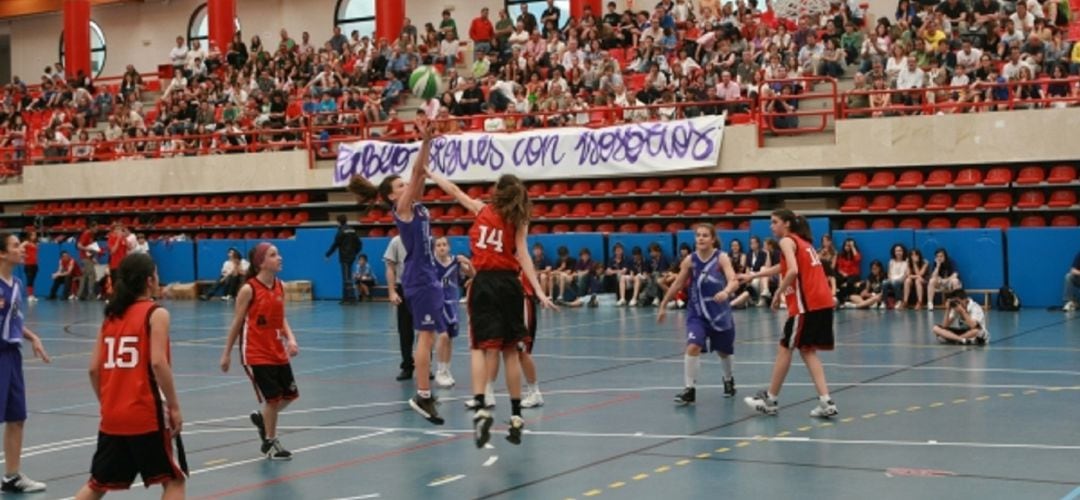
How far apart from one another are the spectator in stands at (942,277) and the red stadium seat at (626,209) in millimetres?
7119

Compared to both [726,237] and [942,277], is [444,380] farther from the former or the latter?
[726,237]

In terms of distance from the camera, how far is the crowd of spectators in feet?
88.6

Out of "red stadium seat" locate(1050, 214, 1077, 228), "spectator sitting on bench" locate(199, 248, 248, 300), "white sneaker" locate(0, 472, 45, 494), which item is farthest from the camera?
"spectator sitting on bench" locate(199, 248, 248, 300)

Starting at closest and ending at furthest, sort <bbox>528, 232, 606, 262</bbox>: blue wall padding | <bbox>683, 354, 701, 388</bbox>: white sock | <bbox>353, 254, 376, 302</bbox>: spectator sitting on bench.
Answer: <bbox>683, 354, 701, 388</bbox>: white sock → <bbox>528, 232, 606, 262</bbox>: blue wall padding → <bbox>353, 254, 376, 302</bbox>: spectator sitting on bench

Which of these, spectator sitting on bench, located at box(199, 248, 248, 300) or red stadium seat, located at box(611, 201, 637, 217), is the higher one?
red stadium seat, located at box(611, 201, 637, 217)

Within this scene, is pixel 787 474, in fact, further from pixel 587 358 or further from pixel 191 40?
pixel 191 40

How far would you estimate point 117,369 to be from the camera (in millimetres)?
7504

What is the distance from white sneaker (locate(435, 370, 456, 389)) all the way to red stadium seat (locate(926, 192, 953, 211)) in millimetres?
13933

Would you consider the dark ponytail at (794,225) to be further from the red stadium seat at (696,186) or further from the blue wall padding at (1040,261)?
the red stadium seat at (696,186)

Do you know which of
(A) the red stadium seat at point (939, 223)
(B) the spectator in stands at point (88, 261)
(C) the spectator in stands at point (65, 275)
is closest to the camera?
(A) the red stadium seat at point (939, 223)

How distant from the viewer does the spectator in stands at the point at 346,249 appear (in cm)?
3109

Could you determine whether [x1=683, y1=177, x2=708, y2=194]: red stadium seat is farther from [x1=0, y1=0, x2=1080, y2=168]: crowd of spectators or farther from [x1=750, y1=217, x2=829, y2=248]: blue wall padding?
[x1=750, y1=217, x2=829, y2=248]: blue wall padding

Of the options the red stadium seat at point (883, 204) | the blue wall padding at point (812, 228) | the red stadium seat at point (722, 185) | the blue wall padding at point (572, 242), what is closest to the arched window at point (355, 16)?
the blue wall padding at point (572, 242)

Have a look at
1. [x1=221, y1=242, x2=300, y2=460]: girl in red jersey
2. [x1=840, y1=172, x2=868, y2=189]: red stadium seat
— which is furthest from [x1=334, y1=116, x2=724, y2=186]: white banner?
[x1=221, y1=242, x2=300, y2=460]: girl in red jersey
